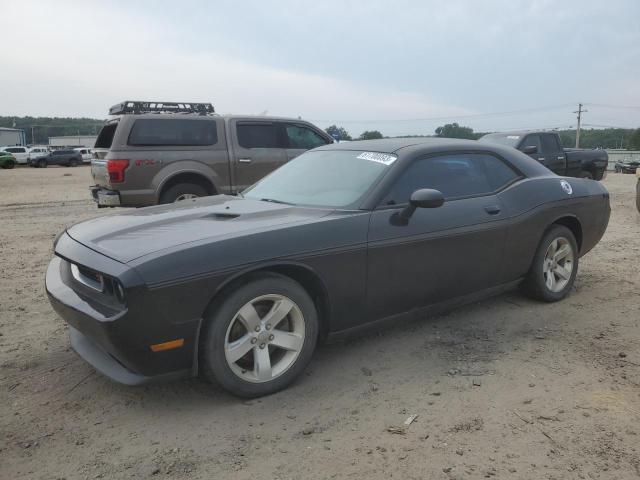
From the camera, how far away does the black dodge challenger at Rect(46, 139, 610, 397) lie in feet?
8.59

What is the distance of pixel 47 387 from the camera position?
3066 millimetres

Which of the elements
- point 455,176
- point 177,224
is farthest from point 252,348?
point 455,176

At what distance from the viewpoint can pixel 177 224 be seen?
3.16 metres

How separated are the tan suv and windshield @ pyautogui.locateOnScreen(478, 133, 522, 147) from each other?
16.5ft

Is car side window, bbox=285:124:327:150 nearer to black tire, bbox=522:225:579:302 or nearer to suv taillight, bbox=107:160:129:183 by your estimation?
suv taillight, bbox=107:160:129:183

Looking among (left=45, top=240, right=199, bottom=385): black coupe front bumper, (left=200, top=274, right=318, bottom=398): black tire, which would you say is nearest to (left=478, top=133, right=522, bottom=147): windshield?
(left=200, top=274, right=318, bottom=398): black tire

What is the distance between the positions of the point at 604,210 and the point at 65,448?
488 centimetres

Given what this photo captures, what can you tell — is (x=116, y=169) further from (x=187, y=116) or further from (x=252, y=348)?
(x=252, y=348)

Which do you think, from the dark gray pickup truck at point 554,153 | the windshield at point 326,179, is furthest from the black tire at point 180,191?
the dark gray pickup truck at point 554,153

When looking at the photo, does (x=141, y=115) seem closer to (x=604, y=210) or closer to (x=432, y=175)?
(x=432, y=175)

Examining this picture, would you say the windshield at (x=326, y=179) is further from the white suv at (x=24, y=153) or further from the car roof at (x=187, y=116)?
the white suv at (x=24, y=153)

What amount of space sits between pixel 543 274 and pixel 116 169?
5829 mm

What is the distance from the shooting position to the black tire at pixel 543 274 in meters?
4.36

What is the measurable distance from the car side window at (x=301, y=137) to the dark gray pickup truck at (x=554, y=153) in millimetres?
4025
